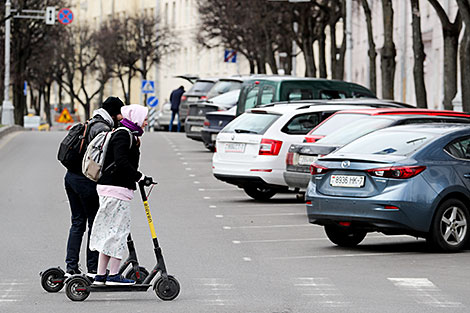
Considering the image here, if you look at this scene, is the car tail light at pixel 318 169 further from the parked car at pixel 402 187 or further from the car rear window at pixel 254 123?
the car rear window at pixel 254 123

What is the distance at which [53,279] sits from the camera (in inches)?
426

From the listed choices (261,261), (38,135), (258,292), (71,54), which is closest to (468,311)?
(258,292)

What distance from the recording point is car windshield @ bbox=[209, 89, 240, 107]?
3238 cm

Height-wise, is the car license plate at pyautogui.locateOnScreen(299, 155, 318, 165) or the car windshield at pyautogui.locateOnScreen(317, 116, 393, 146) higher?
the car windshield at pyautogui.locateOnScreen(317, 116, 393, 146)

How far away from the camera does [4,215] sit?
18.3 m

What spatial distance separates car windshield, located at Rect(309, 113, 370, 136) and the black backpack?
8.37 metres

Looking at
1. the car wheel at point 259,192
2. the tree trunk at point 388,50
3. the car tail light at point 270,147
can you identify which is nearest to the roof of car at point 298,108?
the car tail light at point 270,147

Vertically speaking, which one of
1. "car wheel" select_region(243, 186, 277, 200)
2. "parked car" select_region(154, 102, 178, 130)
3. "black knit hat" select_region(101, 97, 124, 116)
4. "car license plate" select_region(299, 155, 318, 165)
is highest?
"black knit hat" select_region(101, 97, 124, 116)

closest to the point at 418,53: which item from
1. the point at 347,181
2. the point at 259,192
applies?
the point at 259,192

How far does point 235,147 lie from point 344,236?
6.24m

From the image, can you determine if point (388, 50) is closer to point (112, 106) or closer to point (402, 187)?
point (402, 187)

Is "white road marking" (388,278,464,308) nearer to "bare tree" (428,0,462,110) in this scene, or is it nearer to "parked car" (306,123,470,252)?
"parked car" (306,123,470,252)

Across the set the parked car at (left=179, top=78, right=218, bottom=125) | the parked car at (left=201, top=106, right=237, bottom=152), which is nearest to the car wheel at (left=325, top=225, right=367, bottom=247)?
the parked car at (left=201, top=106, right=237, bottom=152)

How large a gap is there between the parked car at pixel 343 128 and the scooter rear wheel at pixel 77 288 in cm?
766
